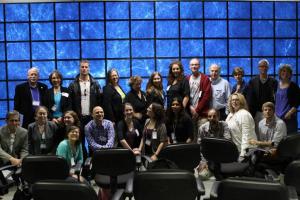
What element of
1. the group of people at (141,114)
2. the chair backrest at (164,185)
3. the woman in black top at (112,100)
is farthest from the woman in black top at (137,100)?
the chair backrest at (164,185)

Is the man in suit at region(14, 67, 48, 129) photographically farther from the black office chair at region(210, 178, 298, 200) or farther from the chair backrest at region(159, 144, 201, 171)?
the black office chair at region(210, 178, 298, 200)

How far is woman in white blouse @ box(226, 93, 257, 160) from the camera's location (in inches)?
222

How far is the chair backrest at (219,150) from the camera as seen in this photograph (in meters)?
4.69

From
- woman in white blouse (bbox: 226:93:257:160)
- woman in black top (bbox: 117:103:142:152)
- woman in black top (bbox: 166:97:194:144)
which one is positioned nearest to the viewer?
woman in white blouse (bbox: 226:93:257:160)

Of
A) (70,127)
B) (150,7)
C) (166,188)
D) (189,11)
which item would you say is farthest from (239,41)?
(166,188)

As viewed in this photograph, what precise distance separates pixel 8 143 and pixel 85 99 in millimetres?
1209

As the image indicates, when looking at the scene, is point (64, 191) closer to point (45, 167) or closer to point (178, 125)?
point (45, 167)

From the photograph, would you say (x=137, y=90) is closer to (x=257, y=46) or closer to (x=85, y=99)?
(x=85, y=99)

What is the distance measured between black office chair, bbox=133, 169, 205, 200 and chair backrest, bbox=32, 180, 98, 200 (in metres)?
0.36

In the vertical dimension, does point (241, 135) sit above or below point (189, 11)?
below

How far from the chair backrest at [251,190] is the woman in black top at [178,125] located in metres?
3.08

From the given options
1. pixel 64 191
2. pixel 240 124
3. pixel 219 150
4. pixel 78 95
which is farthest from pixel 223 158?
pixel 78 95

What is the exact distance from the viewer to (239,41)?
8062 mm

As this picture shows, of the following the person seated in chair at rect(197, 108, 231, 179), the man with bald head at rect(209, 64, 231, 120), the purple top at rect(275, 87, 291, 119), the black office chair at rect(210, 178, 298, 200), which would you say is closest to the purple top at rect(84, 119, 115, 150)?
the person seated in chair at rect(197, 108, 231, 179)
